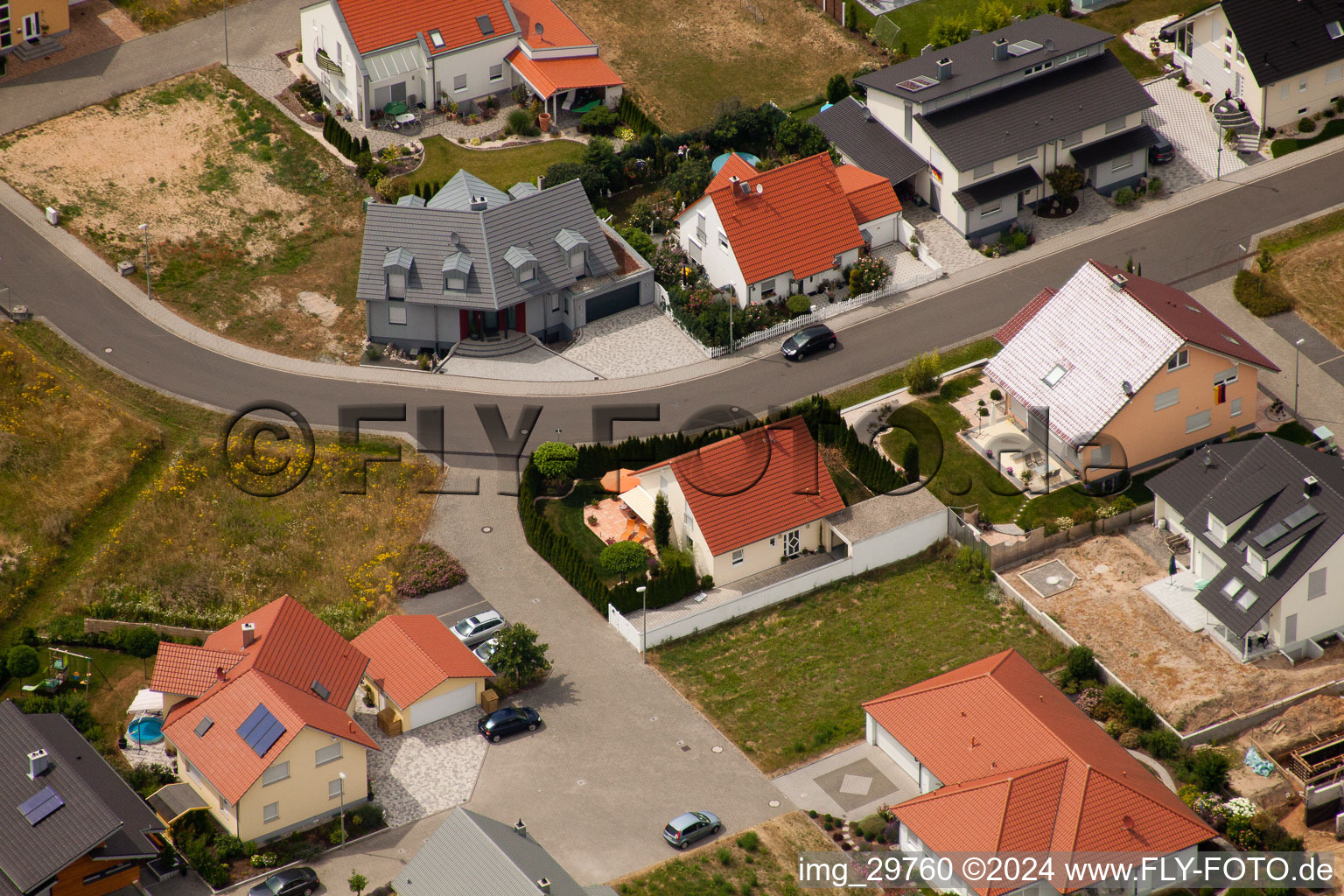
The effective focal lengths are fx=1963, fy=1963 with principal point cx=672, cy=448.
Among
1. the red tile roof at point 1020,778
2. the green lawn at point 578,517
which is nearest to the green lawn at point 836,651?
the red tile roof at point 1020,778

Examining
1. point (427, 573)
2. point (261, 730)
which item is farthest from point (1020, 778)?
point (261, 730)

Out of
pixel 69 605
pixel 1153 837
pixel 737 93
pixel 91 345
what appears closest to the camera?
pixel 1153 837

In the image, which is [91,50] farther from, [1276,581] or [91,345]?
[1276,581]

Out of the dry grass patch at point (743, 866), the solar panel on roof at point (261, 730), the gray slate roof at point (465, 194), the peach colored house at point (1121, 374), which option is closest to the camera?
the dry grass patch at point (743, 866)

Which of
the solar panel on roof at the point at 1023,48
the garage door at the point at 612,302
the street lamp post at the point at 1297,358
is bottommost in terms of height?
the garage door at the point at 612,302

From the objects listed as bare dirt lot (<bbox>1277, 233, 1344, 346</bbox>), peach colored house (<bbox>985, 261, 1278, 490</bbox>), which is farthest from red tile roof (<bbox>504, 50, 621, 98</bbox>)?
bare dirt lot (<bbox>1277, 233, 1344, 346</bbox>)

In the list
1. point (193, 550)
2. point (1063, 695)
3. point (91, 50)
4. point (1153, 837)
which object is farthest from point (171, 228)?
point (1153, 837)

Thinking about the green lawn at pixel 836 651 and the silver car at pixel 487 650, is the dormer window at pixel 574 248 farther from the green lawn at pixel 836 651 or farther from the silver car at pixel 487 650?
the silver car at pixel 487 650
